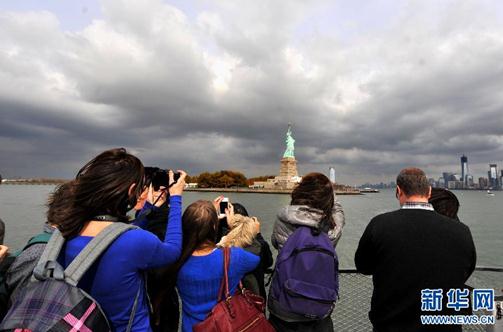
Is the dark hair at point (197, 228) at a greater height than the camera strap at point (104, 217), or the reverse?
the camera strap at point (104, 217)

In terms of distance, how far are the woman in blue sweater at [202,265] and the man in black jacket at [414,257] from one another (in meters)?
0.86

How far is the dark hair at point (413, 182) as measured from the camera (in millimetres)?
2078

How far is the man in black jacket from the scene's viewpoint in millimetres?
1946

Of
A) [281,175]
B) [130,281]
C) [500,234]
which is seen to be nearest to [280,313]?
[130,281]

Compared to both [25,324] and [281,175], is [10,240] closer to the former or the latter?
[25,324]

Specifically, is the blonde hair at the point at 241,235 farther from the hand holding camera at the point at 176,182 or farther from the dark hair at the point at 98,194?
the dark hair at the point at 98,194

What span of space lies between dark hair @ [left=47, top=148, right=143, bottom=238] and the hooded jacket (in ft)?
3.45

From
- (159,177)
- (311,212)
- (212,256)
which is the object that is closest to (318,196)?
(311,212)

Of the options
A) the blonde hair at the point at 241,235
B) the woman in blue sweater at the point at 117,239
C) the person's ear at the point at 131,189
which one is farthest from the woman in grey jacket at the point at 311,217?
the person's ear at the point at 131,189

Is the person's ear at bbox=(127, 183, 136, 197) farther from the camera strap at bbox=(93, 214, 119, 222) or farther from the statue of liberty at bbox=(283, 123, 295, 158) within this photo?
the statue of liberty at bbox=(283, 123, 295, 158)

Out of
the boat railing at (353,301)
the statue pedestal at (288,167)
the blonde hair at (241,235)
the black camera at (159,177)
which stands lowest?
the boat railing at (353,301)

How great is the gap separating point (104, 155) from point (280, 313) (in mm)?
1484

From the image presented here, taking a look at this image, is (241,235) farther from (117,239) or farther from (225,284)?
(117,239)

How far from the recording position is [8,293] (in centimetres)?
154
